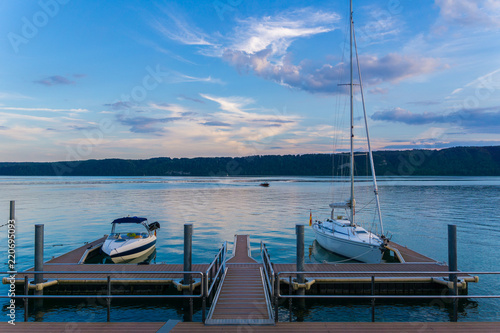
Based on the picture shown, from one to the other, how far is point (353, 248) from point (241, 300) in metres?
12.2

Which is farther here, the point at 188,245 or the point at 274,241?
the point at 274,241

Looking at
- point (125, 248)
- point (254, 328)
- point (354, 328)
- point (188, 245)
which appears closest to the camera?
point (354, 328)

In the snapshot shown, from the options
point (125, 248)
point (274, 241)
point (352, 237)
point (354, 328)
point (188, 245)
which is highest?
point (188, 245)

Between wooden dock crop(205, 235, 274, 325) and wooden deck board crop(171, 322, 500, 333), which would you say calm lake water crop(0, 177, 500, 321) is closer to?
wooden dock crop(205, 235, 274, 325)

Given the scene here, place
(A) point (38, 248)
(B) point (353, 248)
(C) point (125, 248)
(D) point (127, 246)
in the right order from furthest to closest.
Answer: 1. (D) point (127, 246)
2. (C) point (125, 248)
3. (B) point (353, 248)
4. (A) point (38, 248)

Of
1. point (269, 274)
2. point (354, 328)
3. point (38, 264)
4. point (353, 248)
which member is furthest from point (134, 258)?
point (354, 328)

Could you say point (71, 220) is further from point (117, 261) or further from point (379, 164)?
point (379, 164)

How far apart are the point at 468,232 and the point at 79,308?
112 ft

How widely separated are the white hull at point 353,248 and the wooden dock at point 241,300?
7.42 m

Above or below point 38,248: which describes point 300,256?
below

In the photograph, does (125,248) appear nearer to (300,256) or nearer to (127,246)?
(127,246)

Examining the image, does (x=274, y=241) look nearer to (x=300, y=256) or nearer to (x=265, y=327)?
(x=300, y=256)

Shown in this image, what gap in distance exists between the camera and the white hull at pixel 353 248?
19.3 metres

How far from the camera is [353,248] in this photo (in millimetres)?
20609
